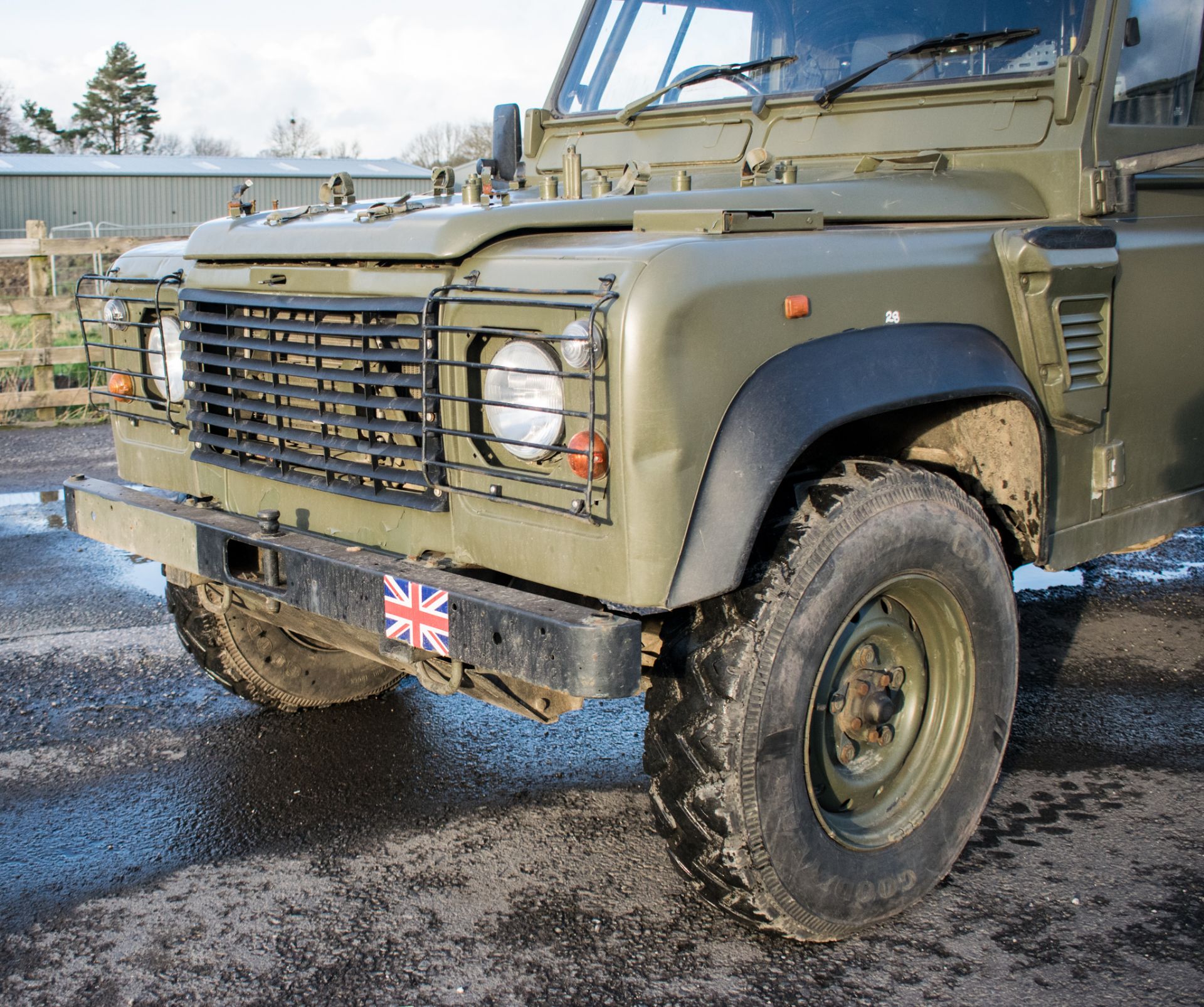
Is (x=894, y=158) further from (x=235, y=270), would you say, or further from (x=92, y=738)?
(x=92, y=738)

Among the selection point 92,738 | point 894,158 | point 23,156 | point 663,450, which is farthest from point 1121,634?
point 23,156

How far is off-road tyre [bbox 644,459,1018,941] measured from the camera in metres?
2.53

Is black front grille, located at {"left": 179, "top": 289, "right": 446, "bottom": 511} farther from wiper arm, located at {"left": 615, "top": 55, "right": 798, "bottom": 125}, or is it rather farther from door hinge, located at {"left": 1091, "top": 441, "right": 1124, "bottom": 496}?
door hinge, located at {"left": 1091, "top": 441, "right": 1124, "bottom": 496}

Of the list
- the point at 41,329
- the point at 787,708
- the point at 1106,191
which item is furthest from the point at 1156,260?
the point at 41,329

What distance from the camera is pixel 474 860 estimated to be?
10.6 ft

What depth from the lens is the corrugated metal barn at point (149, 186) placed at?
37031 millimetres

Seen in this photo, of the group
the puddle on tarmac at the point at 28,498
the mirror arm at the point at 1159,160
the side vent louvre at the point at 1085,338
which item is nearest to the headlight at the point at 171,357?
the side vent louvre at the point at 1085,338

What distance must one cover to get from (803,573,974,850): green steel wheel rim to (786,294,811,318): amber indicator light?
2.13ft

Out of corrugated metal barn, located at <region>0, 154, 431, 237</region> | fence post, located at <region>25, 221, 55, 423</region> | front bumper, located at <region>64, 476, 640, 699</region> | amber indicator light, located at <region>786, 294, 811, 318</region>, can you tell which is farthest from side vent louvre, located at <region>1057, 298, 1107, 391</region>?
corrugated metal barn, located at <region>0, 154, 431, 237</region>

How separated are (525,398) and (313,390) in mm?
658

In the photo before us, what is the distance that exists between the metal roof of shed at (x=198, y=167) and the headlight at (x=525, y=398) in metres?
34.9

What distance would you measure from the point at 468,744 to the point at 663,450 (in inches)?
78.7

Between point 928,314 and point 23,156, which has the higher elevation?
point 23,156

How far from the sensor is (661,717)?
104 inches
